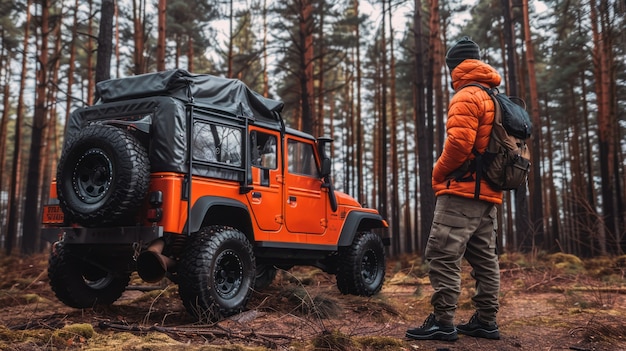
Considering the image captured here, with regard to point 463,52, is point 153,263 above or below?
below

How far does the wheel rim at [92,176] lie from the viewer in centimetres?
471

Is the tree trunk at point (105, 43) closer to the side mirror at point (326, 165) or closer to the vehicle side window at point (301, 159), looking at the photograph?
the vehicle side window at point (301, 159)

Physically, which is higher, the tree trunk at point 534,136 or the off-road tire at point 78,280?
the tree trunk at point 534,136

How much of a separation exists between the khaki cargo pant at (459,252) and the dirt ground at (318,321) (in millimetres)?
317

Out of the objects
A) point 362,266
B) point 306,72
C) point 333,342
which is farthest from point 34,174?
point 333,342

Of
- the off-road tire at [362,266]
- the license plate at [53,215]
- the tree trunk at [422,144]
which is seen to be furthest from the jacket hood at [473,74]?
the tree trunk at [422,144]

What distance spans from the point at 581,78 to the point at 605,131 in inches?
338

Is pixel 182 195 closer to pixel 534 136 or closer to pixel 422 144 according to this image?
pixel 422 144

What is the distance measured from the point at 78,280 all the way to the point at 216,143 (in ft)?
7.30

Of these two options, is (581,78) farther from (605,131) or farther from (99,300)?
(99,300)

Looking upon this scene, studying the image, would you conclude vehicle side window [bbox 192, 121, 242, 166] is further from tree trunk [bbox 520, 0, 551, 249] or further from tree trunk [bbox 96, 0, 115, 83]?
tree trunk [bbox 520, 0, 551, 249]

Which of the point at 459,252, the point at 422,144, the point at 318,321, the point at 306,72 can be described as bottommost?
the point at 318,321

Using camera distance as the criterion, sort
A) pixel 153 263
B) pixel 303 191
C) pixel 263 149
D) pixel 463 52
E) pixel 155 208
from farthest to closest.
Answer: pixel 303 191
pixel 263 149
pixel 155 208
pixel 153 263
pixel 463 52

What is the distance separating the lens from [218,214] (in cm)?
553
